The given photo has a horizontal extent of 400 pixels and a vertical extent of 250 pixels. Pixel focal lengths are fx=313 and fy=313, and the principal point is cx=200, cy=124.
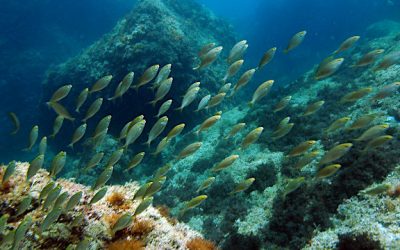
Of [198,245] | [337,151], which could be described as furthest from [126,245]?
[337,151]

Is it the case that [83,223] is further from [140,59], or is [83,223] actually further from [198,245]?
[140,59]

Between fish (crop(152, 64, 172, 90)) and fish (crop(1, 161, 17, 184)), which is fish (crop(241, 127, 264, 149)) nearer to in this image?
fish (crop(152, 64, 172, 90))

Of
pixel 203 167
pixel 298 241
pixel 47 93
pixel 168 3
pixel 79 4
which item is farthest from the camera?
pixel 79 4

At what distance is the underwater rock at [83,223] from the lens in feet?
15.8

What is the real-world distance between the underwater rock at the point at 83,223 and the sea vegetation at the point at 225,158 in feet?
0.08

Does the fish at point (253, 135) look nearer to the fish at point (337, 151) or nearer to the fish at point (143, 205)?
the fish at point (337, 151)

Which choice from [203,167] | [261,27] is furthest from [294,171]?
[261,27]

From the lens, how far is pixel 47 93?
2302cm

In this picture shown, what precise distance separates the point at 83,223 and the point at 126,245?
838 mm

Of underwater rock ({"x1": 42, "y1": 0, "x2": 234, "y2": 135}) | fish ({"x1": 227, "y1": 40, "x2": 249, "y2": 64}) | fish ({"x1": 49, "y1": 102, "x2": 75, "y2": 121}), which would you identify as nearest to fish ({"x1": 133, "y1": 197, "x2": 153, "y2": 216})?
fish ({"x1": 49, "y1": 102, "x2": 75, "y2": 121})

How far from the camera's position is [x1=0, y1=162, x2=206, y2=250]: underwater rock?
4.82 meters

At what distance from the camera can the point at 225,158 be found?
968 centimetres

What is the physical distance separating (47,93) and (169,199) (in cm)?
1555

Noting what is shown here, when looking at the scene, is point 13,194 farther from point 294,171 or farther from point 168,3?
point 168,3
